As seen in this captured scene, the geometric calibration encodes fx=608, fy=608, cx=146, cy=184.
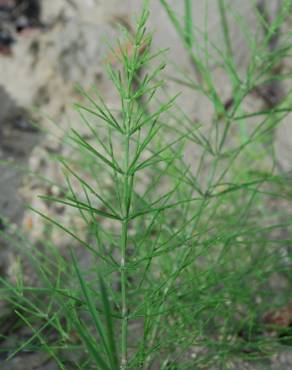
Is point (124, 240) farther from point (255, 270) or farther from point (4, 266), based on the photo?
point (4, 266)

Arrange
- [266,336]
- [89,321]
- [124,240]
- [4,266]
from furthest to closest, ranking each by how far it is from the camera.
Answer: [4,266] < [89,321] < [266,336] < [124,240]

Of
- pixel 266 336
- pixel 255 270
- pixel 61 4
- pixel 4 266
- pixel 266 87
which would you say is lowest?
pixel 266 336

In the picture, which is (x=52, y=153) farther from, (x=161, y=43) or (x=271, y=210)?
(x=271, y=210)

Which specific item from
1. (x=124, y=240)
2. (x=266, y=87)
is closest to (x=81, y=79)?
(x=266, y=87)

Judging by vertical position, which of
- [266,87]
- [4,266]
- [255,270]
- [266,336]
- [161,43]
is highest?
[161,43]

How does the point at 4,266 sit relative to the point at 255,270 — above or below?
above

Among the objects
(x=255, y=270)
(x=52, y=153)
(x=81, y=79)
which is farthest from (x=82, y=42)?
(x=255, y=270)

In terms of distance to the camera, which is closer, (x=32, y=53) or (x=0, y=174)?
(x=0, y=174)

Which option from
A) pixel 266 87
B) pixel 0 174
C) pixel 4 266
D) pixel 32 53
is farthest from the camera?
pixel 32 53

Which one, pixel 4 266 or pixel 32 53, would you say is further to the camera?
pixel 32 53
